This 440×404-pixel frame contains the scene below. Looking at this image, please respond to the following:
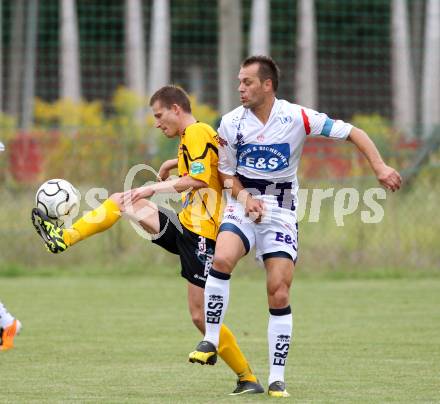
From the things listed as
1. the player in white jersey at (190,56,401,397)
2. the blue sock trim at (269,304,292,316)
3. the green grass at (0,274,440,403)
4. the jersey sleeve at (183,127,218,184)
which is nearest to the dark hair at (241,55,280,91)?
the player in white jersey at (190,56,401,397)

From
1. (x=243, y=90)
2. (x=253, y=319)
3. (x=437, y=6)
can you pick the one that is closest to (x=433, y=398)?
(x=243, y=90)

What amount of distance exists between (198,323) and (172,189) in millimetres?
846

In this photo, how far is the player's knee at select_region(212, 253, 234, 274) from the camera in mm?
6789

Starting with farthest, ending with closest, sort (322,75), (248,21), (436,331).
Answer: (248,21) → (322,75) → (436,331)

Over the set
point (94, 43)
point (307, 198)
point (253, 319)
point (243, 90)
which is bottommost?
point (253, 319)

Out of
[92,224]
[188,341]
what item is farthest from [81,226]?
[188,341]

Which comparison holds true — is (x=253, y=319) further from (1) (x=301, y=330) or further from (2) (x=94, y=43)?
(2) (x=94, y=43)

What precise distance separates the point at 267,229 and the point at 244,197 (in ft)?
0.77

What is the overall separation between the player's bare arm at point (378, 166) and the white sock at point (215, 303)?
3.48 ft

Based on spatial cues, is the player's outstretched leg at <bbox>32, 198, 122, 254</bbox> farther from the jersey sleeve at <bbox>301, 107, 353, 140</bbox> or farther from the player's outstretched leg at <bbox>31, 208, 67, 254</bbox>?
the jersey sleeve at <bbox>301, 107, 353, 140</bbox>

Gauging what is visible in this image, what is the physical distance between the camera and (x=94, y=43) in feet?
60.6

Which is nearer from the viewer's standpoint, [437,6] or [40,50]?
[437,6]

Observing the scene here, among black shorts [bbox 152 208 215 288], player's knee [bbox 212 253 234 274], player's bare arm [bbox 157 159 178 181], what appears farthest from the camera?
player's bare arm [bbox 157 159 178 181]

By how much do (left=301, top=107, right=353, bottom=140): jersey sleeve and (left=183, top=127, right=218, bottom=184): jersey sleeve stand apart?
1.91ft
